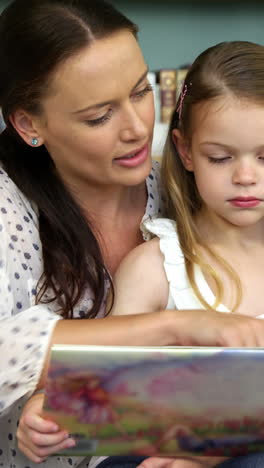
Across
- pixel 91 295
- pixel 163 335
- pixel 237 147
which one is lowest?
pixel 91 295

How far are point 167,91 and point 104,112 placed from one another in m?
1.83

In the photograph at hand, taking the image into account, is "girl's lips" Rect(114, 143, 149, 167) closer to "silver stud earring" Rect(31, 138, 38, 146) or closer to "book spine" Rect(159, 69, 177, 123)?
"silver stud earring" Rect(31, 138, 38, 146)

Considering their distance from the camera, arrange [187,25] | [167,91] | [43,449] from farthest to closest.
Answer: [187,25] → [167,91] → [43,449]

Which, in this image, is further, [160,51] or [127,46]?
[160,51]

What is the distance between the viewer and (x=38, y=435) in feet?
2.80

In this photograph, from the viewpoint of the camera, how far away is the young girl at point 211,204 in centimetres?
108

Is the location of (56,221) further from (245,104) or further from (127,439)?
(127,439)

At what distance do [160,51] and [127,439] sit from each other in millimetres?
2667

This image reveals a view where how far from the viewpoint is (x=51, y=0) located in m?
1.21

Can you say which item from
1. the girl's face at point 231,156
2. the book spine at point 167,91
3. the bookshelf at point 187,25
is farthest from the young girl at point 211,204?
the bookshelf at point 187,25

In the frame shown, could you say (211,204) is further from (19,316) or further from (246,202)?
(19,316)

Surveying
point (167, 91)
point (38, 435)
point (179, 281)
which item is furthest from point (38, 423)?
point (167, 91)

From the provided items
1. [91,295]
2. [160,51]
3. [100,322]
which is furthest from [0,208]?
[160,51]

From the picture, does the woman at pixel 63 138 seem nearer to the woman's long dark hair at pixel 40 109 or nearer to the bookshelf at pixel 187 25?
the woman's long dark hair at pixel 40 109
